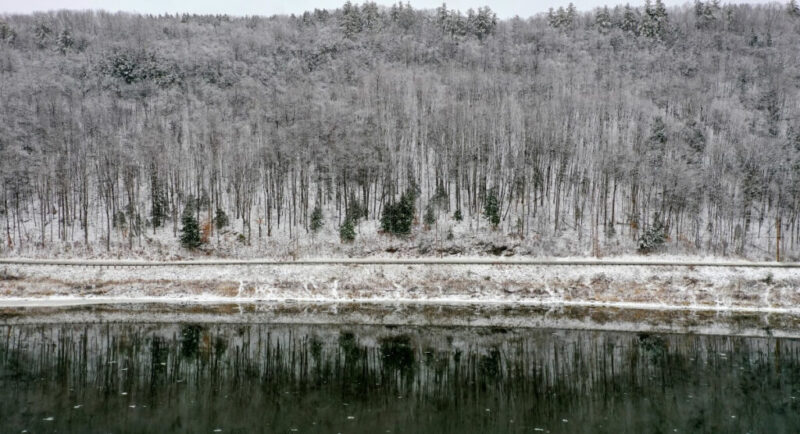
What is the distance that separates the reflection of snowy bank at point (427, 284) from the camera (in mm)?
51188

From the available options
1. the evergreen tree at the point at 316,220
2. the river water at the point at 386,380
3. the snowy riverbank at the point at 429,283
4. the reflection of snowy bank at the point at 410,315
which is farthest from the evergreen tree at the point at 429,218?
the river water at the point at 386,380

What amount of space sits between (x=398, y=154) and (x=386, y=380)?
5348 centimetres

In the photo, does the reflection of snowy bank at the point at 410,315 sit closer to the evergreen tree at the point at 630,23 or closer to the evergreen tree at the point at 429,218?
the evergreen tree at the point at 429,218

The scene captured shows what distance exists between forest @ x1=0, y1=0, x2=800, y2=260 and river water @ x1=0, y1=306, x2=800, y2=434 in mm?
24282

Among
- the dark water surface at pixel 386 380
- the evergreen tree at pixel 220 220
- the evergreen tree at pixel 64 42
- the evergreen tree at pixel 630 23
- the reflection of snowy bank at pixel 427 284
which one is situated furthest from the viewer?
the evergreen tree at pixel 630 23

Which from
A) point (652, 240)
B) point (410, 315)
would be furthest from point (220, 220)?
point (652, 240)

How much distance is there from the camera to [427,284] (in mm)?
54469

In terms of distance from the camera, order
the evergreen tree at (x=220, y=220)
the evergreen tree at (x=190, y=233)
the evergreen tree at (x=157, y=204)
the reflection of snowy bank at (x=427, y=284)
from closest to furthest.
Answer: the reflection of snowy bank at (x=427, y=284) < the evergreen tree at (x=190, y=233) < the evergreen tree at (x=220, y=220) < the evergreen tree at (x=157, y=204)

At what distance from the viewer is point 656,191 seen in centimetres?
7212

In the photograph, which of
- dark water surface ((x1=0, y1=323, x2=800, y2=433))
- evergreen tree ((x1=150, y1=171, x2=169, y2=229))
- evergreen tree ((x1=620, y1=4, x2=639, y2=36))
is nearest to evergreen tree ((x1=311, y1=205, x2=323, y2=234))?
evergreen tree ((x1=150, y1=171, x2=169, y2=229))

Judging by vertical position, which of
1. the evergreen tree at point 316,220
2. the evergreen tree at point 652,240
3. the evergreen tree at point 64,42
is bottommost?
the evergreen tree at point 652,240

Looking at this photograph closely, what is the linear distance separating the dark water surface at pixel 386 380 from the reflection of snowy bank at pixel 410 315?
227cm

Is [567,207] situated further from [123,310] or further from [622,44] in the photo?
[622,44]

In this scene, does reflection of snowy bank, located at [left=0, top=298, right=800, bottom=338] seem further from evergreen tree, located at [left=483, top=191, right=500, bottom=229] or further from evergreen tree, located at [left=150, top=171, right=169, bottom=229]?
evergreen tree, located at [left=150, top=171, right=169, bottom=229]
